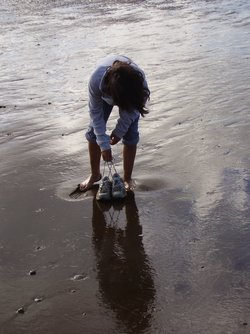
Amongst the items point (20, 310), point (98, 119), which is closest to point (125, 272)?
point (20, 310)

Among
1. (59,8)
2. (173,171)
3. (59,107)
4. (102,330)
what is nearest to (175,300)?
(102,330)

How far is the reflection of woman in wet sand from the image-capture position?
292 cm

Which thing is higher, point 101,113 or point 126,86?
point 126,86

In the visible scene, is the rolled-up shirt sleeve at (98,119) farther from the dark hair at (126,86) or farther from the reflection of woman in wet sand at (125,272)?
the reflection of woman in wet sand at (125,272)

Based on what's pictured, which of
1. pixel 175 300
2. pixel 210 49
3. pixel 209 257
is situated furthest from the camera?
pixel 210 49

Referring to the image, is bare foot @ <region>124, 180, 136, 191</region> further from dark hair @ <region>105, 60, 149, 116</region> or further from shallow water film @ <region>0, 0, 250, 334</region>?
dark hair @ <region>105, 60, 149, 116</region>

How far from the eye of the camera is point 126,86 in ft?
12.1

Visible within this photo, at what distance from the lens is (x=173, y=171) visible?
4.77 m

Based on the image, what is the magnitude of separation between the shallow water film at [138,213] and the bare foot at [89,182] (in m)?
0.13

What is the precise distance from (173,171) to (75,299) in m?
2.00

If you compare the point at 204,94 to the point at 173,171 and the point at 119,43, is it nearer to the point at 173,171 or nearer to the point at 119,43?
the point at 173,171

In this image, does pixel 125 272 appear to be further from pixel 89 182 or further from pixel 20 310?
pixel 89 182

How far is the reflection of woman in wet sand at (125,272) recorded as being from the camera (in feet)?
9.57

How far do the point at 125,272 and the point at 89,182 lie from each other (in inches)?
55.1
